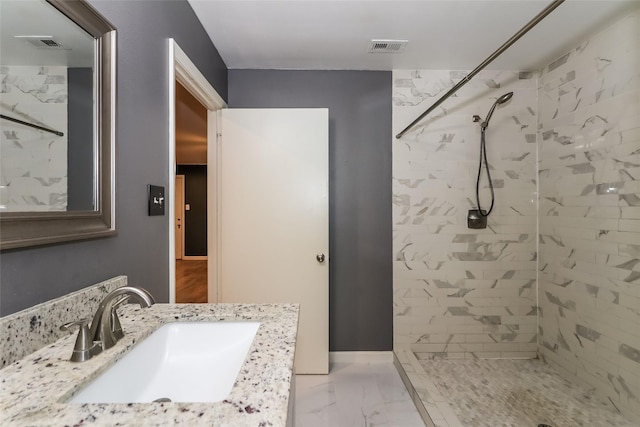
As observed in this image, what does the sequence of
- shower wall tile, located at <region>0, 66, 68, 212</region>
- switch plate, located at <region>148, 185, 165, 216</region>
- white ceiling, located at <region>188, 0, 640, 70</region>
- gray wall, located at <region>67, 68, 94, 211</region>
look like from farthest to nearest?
white ceiling, located at <region>188, 0, 640, 70</region>
switch plate, located at <region>148, 185, 165, 216</region>
gray wall, located at <region>67, 68, 94, 211</region>
shower wall tile, located at <region>0, 66, 68, 212</region>

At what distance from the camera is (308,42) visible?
1869 millimetres

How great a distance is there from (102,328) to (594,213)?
2.53 meters

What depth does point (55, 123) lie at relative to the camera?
28.0 inches

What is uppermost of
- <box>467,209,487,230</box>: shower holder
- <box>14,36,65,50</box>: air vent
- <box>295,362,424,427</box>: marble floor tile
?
<box>14,36,65,50</box>: air vent

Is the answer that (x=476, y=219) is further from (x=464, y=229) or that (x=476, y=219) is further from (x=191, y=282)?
(x=191, y=282)

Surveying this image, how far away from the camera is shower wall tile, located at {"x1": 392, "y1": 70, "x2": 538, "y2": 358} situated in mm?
2223

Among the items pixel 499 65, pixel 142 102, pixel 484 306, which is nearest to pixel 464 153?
pixel 499 65

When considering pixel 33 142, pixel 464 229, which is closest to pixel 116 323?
pixel 33 142

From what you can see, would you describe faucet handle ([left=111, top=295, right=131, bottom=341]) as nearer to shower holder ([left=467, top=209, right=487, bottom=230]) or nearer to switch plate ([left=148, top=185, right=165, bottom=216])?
switch plate ([left=148, top=185, right=165, bottom=216])

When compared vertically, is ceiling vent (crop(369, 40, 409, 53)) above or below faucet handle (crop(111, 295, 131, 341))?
above

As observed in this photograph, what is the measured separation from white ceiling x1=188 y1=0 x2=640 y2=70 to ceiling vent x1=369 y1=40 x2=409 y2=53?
0.04m

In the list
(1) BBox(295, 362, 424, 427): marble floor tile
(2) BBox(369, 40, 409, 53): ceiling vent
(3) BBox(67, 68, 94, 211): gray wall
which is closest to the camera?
(3) BBox(67, 68, 94, 211): gray wall

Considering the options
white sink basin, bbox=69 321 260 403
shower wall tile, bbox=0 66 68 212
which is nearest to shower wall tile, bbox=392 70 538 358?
white sink basin, bbox=69 321 260 403

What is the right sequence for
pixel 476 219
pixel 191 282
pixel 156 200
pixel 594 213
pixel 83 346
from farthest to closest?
pixel 191 282, pixel 476 219, pixel 594 213, pixel 156 200, pixel 83 346
